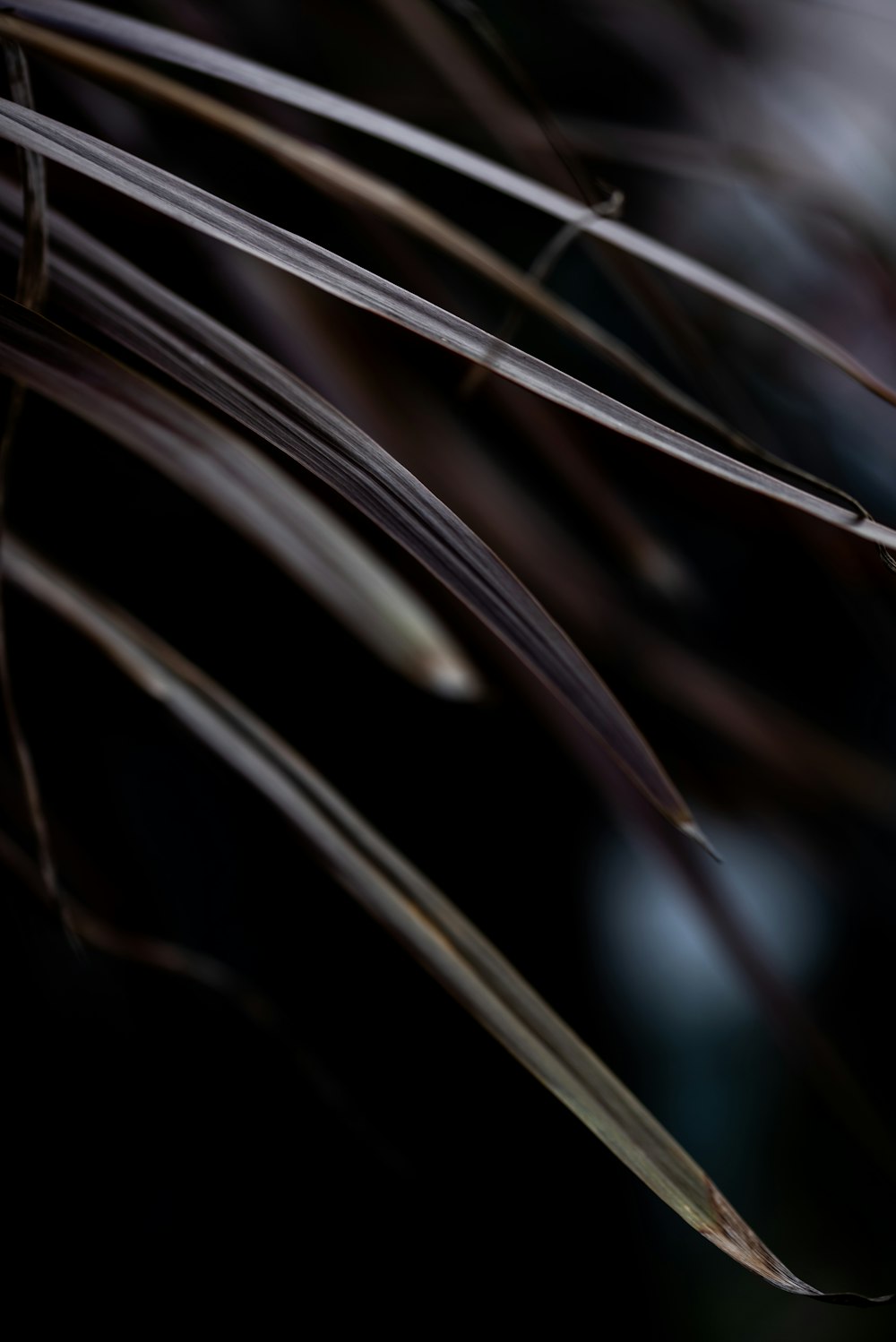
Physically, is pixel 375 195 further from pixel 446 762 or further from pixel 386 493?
pixel 446 762

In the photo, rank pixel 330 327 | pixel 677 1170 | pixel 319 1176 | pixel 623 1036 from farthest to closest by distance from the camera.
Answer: pixel 623 1036
pixel 319 1176
pixel 330 327
pixel 677 1170

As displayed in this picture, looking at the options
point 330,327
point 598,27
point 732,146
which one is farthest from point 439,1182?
point 598,27

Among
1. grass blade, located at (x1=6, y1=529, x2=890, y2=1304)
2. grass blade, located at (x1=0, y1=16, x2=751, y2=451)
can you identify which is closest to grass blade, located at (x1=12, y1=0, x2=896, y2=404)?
grass blade, located at (x1=0, y1=16, x2=751, y2=451)

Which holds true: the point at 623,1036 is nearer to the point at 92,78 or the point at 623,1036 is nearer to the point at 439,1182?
the point at 439,1182

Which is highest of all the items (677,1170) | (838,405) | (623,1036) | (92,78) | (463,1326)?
(838,405)

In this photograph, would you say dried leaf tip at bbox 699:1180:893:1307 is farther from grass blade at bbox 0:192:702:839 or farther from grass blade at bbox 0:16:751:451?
grass blade at bbox 0:16:751:451

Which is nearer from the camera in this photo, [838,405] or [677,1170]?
[677,1170]

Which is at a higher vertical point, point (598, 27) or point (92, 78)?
point (598, 27)

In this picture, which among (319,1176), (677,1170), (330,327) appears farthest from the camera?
(319,1176)
